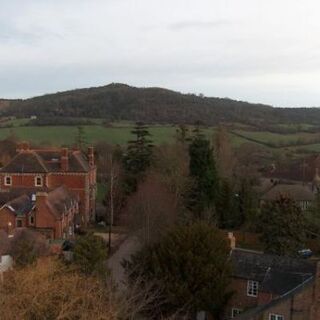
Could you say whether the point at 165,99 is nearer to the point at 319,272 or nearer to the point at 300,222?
the point at 300,222

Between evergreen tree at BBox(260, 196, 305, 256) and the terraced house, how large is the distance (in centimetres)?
1633

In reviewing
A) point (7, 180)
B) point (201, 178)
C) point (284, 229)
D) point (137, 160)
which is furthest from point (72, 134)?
point (284, 229)

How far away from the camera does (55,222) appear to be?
44.2 meters

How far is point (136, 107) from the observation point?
399 ft

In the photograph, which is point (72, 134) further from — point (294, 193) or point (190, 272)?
point (190, 272)

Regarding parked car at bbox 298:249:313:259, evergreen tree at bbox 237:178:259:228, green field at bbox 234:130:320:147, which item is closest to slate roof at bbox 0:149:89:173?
evergreen tree at bbox 237:178:259:228

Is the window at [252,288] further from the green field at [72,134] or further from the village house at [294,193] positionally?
the green field at [72,134]

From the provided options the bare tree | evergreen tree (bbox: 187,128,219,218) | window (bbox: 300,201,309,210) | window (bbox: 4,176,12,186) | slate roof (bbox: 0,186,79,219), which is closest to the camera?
the bare tree

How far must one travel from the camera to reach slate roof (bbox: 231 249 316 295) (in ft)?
95.2

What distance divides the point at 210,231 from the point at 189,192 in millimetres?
20285

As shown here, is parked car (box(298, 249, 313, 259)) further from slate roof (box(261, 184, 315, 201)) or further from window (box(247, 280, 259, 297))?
slate roof (box(261, 184, 315, 201))

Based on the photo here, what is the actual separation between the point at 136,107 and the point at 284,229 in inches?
3338

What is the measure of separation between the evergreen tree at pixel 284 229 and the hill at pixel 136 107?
72279 millimetres

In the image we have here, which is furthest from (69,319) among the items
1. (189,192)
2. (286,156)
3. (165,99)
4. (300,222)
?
(165,99)
